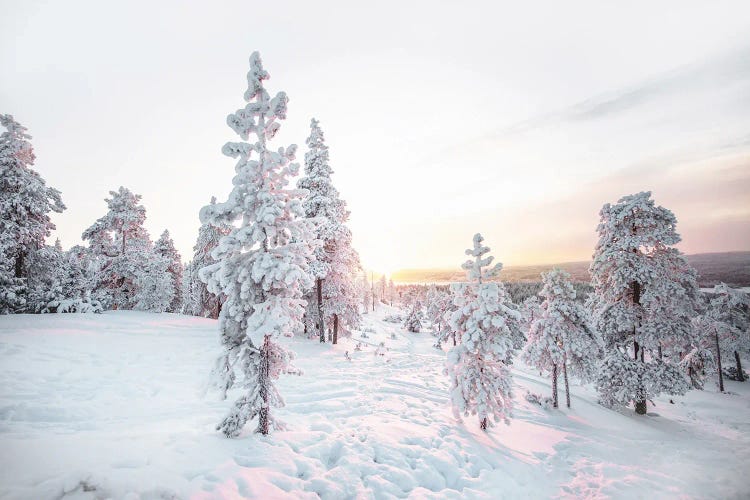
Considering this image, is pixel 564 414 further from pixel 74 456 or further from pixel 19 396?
pixel 19 396

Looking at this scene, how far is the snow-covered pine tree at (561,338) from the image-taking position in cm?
1773

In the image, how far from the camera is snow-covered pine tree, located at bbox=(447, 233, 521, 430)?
36.3ft

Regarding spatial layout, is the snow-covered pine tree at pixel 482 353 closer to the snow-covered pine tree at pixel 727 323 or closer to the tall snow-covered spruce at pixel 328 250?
the tall snow-covered spruce at pixel 328 250

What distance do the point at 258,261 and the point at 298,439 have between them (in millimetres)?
4861

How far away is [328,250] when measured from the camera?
24.0 m

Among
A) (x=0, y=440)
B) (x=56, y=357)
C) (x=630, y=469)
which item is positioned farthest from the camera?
(x=56, y=357)

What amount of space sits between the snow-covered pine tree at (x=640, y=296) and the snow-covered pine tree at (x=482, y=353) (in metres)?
9.31

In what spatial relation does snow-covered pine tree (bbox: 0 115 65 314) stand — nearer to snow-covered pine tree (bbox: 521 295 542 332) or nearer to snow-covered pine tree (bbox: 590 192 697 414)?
snow-covered pine tree (bbox: 521 295 542 332)

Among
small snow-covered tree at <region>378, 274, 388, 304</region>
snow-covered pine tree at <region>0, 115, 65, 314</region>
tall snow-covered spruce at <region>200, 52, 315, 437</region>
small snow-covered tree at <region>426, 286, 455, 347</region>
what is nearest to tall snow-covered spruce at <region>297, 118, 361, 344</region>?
small snow-covered tree at <region>426, 286, 455, 347</region>

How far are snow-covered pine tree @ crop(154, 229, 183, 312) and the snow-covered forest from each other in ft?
39.9

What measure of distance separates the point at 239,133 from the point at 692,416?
31.1 m

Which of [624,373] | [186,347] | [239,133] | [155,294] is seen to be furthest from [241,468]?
[155,294]

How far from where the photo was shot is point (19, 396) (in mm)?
8828

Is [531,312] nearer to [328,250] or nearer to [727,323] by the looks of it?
[727,323]
